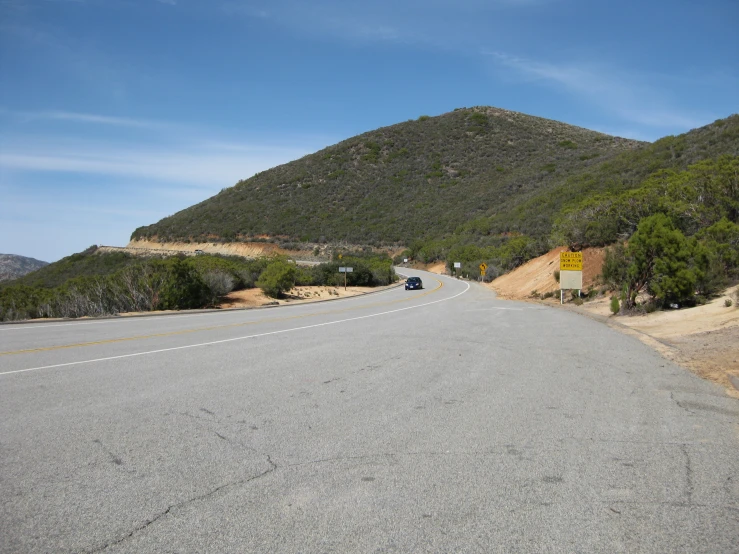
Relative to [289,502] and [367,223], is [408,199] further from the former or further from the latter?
[289,502]

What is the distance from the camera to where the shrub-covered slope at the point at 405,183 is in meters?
85.1

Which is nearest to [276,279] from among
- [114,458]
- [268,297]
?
[268,297]

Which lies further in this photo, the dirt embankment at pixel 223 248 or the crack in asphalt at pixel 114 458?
the dirt embankment at pixel 223 248

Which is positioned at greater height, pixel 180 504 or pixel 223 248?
pixel 223 248

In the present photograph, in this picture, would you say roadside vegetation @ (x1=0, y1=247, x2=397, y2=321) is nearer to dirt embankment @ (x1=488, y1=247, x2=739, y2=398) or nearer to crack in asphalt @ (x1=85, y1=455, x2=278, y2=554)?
dirt embankment @ (x1=488, y1=247, x2=739, y2=398)

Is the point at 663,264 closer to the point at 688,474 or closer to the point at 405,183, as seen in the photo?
the point at 688,474

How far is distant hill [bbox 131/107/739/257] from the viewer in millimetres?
76188

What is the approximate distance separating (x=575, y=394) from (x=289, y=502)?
5.18 meters

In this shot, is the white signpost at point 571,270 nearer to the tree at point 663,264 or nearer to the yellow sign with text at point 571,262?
the yellow sign with text at point 571,262

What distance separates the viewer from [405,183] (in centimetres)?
9781

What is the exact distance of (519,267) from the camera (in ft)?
162

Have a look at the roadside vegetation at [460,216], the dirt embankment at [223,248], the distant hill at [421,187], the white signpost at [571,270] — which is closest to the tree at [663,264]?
the roadside vegetation at [460,216]

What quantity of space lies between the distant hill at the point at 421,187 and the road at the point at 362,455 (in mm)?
53374

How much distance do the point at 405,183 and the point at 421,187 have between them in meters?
2.88
